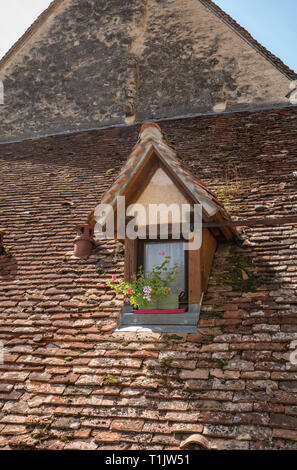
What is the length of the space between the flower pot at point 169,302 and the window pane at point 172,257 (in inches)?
3.7

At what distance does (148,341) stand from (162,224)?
46.2 inches

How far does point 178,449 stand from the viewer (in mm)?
2982

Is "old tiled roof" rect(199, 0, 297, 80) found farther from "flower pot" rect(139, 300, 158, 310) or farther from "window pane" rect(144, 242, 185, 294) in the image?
"flower pot" rect(139, 300, 158, 310)

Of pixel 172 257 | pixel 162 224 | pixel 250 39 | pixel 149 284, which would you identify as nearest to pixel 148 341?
pixel 149 284

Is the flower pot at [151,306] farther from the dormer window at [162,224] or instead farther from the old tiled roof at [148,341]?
the old tiled roof at [148,341]

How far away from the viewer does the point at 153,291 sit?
424cm

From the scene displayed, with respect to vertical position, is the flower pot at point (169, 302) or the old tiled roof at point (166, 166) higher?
the old tiled roof at point (166, 166)

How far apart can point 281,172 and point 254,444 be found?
3640mm

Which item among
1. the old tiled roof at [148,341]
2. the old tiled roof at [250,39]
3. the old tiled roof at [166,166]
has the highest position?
the old tiled roof at [250,39]

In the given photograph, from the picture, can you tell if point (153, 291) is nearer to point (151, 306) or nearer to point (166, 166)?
point (151, 306)

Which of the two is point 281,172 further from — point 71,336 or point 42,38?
point 42,38

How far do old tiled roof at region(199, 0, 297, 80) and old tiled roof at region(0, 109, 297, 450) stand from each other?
2.26m

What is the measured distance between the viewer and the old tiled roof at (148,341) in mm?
3189

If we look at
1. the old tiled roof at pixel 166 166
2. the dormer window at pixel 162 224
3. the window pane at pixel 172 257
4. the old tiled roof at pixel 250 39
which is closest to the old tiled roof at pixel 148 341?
the dormer window at pixel 162 224
